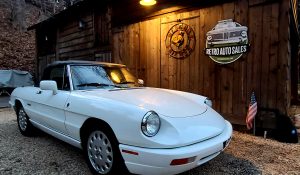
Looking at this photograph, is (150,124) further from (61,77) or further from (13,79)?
(13,79)

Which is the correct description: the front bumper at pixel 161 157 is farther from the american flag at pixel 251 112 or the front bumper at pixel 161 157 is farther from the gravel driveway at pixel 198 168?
the american flag at pixel 251 112

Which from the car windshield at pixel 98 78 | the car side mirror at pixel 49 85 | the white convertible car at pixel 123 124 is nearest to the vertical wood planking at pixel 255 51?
the white convertible car at pixel 123 124

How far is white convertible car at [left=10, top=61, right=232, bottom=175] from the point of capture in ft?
7.67

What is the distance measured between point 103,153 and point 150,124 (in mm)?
750

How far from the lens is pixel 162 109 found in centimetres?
267

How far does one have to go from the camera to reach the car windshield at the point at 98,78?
11.4 ft

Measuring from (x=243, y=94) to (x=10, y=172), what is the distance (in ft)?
14.0

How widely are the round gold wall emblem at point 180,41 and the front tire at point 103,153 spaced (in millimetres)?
3707

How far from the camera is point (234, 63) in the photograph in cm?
516

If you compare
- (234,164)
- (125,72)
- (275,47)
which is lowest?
(234,164)

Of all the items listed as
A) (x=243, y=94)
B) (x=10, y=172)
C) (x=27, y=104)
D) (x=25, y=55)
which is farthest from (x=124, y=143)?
(x=25, y=55)

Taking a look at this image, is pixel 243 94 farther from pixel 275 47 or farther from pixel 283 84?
pixel 275 47

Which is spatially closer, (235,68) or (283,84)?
(283,84)

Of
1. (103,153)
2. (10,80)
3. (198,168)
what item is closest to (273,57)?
(198,168)
